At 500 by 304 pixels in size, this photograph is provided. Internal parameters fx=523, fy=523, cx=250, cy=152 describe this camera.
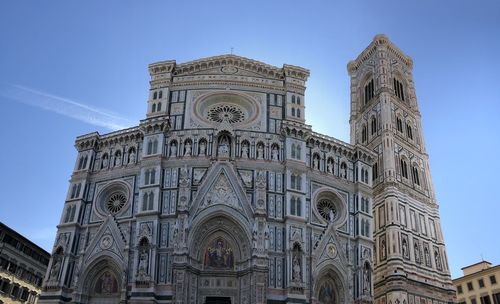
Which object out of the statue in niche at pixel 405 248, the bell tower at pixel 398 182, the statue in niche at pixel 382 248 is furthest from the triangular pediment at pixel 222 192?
the statue in niche at pixel 405 248

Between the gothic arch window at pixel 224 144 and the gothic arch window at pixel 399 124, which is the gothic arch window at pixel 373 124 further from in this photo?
the gothic arch window at pixel 224 144

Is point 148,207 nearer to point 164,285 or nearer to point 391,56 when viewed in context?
point 164,285

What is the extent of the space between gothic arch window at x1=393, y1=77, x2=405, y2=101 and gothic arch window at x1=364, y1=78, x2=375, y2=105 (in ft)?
7.33

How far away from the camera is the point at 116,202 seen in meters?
37.8

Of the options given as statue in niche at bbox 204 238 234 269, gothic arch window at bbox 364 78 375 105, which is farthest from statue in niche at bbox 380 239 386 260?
gothic arch window at bbox 364 78 375 105

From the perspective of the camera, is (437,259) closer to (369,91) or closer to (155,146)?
(369,91)

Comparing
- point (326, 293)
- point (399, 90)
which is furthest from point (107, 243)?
point (399, 90)

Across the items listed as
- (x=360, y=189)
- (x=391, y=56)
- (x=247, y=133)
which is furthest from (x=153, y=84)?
(x=391, y=56)

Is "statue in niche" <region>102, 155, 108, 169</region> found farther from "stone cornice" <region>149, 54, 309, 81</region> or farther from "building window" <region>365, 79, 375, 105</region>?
"building window" <region>365, 79, 375, 105</region>

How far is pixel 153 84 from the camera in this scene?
41.6 metres

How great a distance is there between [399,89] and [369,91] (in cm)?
298

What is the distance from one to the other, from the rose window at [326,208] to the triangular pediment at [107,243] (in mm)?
13966

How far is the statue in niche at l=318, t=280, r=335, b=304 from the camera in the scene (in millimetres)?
34406

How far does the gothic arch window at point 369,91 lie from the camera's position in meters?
52.5
